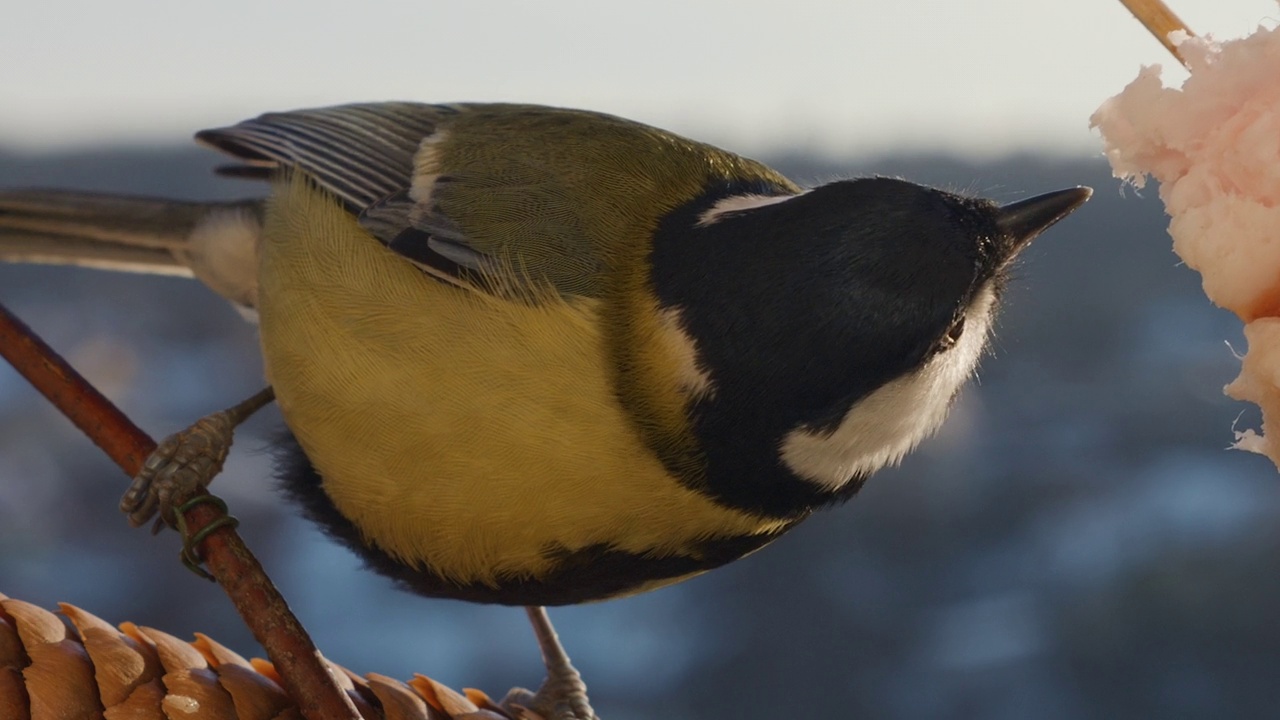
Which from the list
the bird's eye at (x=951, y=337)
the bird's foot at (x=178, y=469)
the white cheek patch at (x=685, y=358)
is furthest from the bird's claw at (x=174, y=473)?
the bird's eye at (x=951, y=337)

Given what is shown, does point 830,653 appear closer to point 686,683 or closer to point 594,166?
point 686,683

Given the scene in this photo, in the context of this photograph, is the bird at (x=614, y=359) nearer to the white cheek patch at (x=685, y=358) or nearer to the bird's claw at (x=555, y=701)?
the white cheek patch at (x=685, y=358)

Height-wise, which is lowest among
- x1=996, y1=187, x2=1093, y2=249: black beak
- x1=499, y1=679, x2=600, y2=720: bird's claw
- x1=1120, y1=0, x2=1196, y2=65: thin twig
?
x1=499, y1=679, x2=600, y2=720: bird's claw

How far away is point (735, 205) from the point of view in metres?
0.69

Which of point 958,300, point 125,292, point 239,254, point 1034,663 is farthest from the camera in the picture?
point 125,292

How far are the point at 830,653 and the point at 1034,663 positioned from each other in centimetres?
20

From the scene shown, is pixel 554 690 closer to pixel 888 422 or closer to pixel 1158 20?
pixel 888 422

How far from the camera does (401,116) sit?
3.13 feet

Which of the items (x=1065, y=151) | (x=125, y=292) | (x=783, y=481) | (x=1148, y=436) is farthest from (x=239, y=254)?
(x=1148, y=436)

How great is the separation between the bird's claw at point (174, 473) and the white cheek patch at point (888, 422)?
1.10 feet

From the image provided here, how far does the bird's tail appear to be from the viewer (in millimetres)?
949

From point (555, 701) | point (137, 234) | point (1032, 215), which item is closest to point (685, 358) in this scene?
point (1032, 215)

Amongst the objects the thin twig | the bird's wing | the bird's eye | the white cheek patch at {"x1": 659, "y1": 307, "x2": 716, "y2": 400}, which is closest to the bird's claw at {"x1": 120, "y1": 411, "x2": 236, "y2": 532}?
the bird's wing

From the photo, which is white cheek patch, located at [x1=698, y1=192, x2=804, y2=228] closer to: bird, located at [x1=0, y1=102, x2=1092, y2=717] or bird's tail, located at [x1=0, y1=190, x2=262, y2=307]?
bird, located at [x1=0, y1=102, x2=1092, y2=717]
